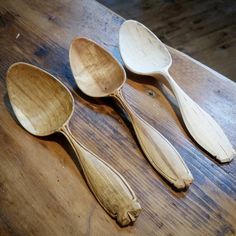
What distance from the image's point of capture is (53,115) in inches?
24.0

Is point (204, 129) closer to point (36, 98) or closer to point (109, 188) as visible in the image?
point (109, 188)

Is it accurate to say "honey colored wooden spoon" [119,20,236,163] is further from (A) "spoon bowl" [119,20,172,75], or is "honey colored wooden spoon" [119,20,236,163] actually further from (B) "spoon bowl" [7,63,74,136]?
(B) "spoon bowl" [7,63,74,136]

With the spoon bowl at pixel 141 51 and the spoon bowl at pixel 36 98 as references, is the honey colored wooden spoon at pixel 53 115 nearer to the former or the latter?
the spoon bowl at pixel 36 98

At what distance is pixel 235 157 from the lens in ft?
1.85

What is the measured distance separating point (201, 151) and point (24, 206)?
31cm

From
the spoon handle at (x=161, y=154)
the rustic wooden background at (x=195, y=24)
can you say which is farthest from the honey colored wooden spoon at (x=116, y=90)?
the rustic wooden background at (x=195, y=24)

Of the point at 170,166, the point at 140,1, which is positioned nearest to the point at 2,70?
the point at 170,166

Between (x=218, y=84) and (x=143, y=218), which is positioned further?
(x=218, y=84)

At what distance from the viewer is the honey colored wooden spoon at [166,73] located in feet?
1.85

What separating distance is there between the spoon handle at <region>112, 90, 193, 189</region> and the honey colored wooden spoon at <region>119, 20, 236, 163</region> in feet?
0.21

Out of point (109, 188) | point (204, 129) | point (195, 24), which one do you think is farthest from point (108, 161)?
point (195, 24)

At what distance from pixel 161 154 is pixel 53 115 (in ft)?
0.72

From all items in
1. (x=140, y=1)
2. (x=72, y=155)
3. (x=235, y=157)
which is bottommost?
(x=140, y=1)

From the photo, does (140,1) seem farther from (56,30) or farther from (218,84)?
(218,84)
